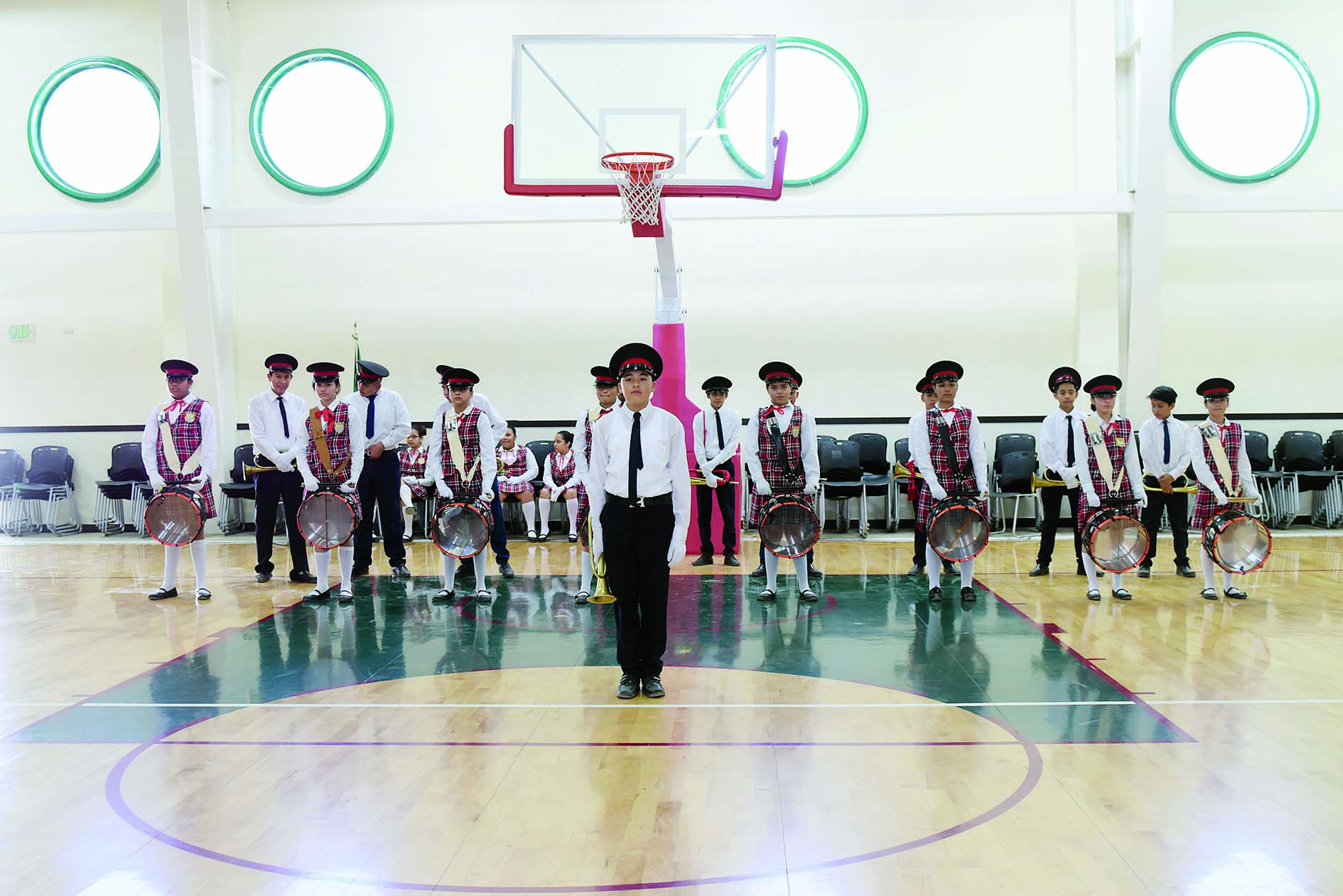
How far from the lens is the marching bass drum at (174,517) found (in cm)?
816

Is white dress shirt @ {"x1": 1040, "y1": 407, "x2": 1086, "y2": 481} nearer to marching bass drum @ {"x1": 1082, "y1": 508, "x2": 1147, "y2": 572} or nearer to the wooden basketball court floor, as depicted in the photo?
marching bass drum @ {"x1": 1082, "y1": 508, "x2": 1147, "y2": 572}

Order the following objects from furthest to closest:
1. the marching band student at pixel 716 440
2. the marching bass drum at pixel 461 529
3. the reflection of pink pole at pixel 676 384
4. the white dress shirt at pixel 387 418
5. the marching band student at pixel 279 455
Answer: the reflection of pink pole at pixel 676 384 → the marching band student at pixel 716 440 → the white dress shirt at pixel 387 418 → the marching band student at pixel 279 455 → the marching bass drum at pixel 461 529

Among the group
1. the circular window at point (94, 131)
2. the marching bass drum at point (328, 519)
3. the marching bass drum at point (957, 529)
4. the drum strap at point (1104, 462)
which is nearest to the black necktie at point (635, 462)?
the marching bass drum at point (957, 529)

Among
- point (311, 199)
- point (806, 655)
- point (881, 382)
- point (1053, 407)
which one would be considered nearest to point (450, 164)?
point (311, 199)

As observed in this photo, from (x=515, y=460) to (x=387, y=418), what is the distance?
254 centimetres

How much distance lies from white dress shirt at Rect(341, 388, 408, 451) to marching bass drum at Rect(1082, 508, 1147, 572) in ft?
19.5

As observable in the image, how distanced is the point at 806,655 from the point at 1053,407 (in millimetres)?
7680

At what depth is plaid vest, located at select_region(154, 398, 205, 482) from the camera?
8422 millimetres

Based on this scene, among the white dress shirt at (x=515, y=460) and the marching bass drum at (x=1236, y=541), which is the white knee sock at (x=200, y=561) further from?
the marching bass drum at (x=1236, y=541)

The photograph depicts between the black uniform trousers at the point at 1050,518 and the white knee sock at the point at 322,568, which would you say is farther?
the black uniform trousers at the point at 1050,518

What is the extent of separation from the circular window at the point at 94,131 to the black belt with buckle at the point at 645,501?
1091 cm

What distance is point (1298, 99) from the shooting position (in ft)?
42.1

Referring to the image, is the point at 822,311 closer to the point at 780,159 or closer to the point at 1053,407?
the point at 1053,407

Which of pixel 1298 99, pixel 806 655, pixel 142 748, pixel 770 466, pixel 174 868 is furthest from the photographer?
pixel 1298 99
